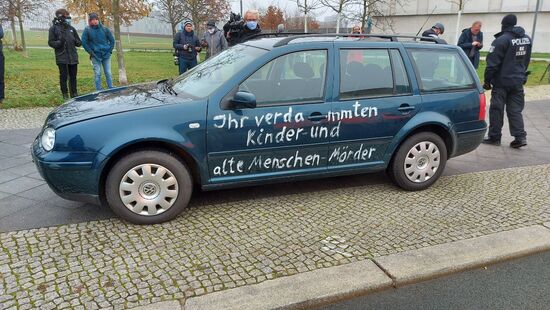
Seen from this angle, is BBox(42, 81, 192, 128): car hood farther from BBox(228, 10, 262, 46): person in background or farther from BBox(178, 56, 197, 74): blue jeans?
BBox(178, 56, 197, 74): blue jeans

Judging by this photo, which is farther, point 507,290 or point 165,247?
point 165,247

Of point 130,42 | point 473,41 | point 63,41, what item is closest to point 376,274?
point 63,41

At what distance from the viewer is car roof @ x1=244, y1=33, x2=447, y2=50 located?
429 centimetres

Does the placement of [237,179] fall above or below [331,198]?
above

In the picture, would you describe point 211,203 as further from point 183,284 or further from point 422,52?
point 422,52

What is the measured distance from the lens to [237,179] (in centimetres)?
402

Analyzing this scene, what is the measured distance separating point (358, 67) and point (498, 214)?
1.95 metres

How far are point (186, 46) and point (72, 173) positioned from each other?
690 centimetres

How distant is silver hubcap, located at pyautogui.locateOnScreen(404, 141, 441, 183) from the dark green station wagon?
11 mm

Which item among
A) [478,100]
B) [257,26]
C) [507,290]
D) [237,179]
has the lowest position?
[507,290]

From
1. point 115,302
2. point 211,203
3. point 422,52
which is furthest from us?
point 422,52

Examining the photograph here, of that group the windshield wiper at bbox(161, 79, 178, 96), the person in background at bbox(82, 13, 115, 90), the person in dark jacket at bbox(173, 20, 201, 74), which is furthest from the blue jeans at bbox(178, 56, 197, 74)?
the windshield wiper at bbox(161, 79, 178, 96)

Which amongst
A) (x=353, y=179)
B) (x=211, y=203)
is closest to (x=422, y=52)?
(x=353, y=179)

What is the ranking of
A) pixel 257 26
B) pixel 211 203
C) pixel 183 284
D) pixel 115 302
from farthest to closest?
pixel 257 26 < pixel 211 203 < pixel 183 284 < pixel 115 302
